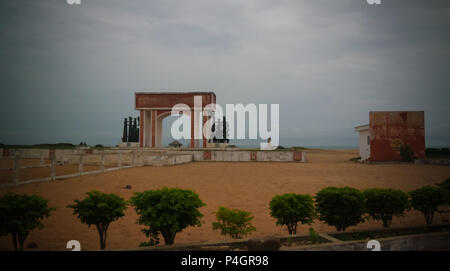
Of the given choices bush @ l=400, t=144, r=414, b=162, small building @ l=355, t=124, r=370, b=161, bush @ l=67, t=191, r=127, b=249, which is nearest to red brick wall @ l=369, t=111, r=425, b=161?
bush @ l=400, t=144, r=414, b=162

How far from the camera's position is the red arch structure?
30719 mm

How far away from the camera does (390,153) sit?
23.6 m

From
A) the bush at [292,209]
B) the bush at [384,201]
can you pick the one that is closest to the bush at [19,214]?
the bush at [292,209]

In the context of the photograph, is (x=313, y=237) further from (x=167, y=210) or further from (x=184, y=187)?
(x=184, y=187)

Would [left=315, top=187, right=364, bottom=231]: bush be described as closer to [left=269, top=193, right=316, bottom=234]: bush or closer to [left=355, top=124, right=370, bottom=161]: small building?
[left=269, top=193, right=316, bottom=234]: bush

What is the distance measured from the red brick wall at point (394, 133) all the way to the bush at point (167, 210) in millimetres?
23028

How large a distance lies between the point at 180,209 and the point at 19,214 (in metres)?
2.51

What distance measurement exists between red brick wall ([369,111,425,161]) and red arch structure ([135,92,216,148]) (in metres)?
16.6

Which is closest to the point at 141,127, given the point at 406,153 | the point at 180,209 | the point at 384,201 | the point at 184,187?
the point at 184,187

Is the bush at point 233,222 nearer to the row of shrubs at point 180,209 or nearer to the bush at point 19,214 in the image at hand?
the row of shrubs at point 180,209

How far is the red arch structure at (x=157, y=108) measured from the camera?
30.7 metres

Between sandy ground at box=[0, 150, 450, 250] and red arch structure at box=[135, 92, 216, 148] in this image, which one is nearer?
sandy ground at box=[0, 150, 450, 250]

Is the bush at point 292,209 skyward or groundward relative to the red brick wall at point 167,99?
groundward
